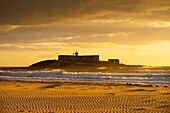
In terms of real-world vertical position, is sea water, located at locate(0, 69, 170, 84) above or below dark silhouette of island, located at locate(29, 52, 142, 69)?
below

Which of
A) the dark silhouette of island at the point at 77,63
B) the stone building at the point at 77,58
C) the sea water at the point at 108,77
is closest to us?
the sea water at the point at 108,77

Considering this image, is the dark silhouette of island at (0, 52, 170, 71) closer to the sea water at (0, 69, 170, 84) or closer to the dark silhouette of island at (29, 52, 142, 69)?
the dark silhouette of island at (29, 52, 142, 69)

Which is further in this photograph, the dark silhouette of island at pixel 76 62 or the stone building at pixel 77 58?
the stone building at pixel 77 58

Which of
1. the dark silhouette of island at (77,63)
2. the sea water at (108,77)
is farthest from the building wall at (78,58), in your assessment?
the sea water at (108,77)

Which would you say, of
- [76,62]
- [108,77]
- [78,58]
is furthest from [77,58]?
[108,77]

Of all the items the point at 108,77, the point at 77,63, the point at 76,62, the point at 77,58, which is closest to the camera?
the point at 108,77

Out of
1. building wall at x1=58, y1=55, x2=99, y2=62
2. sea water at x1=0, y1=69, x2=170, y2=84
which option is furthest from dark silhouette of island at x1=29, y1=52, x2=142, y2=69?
sea water at x1=0, y1=69, x2=170, y2=84

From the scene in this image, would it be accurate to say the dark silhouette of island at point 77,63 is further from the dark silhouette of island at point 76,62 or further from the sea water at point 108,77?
the sea water at point 108,77

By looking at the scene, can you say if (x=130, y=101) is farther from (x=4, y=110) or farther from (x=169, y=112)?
(x=4, y=110)

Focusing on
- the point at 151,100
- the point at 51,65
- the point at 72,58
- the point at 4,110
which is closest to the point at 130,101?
the point at 151,100

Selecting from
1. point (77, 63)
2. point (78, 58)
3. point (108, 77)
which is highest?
point (78, 58)

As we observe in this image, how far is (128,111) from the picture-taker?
48.2 feet

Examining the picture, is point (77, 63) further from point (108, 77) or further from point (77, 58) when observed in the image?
Result: point (108, 77)

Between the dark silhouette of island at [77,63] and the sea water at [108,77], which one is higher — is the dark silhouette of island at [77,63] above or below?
above
